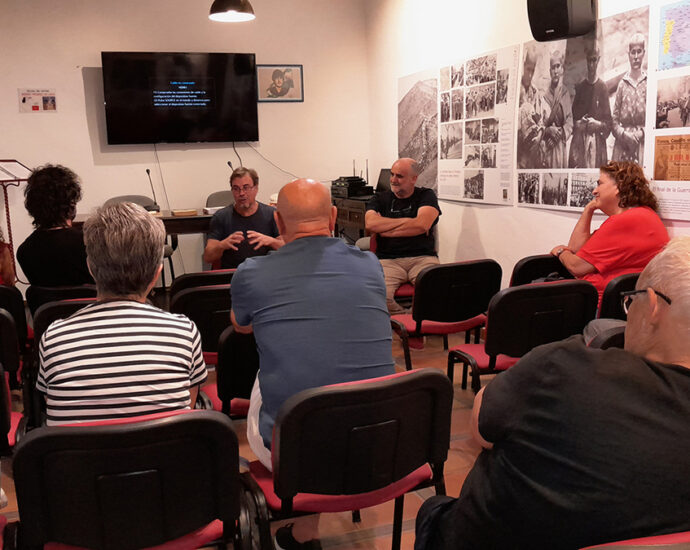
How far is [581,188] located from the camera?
4004 mm

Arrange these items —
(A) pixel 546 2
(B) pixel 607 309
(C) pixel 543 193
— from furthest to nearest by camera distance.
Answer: (C) pixel 543 193 → (A) pixel 546 2 → (B) pixel 607 309

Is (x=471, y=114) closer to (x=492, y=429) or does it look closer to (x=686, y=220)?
(x=686, y=220)

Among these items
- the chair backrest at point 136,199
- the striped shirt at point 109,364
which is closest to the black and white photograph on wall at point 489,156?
the chair backrest at point 136,199

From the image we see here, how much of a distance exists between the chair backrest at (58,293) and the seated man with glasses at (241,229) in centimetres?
115

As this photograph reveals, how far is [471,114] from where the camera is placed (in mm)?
5105

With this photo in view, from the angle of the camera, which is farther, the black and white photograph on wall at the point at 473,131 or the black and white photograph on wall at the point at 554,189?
the black and white photograph on wall at the point at 473,131

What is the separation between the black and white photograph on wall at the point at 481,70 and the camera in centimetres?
477

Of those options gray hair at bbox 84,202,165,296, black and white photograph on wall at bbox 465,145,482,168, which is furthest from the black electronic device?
gray hair at bbox 84,202,165,296

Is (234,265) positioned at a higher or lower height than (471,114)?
lower

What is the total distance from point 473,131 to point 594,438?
14.3ft

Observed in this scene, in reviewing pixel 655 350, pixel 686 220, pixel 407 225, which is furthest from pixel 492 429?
pixel 407 225

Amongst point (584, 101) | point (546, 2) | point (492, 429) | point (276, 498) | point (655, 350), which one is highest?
point (546, 2)

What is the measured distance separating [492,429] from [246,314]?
104cm

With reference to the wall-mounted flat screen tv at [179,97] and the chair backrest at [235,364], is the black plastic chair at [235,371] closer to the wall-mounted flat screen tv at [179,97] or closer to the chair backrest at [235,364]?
the chair backrest at [235,364]
